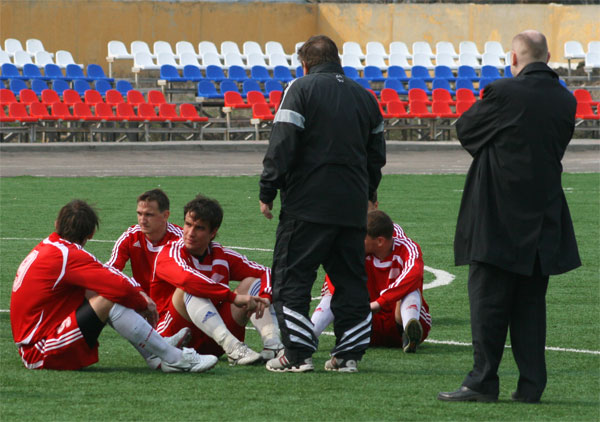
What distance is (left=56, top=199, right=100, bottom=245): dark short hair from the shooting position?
602cm

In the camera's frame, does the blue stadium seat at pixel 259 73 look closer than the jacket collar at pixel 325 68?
No

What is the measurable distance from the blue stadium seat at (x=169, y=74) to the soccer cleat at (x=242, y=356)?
26190mm

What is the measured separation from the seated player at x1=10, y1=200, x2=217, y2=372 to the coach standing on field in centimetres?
61

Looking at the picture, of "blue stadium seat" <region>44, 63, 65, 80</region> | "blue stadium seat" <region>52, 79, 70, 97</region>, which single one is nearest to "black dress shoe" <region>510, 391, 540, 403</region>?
"blue stadium seat" <region>52, 79, 70, 97</region>

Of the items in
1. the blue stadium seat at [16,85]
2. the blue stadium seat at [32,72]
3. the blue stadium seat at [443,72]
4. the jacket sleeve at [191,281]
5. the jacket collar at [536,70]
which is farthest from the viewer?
the blue stadium seat at [443,72]

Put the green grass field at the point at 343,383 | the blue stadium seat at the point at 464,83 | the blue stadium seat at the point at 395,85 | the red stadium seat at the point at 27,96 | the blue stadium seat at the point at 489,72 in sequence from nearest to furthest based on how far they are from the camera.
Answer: the green grass field at the point at 343,383
the red stadium seat at the point at 27,96
the blue stadium seat at the point at 395,85
the blue stadium seat at the point at 464,83
the blue stadium seat at the point at 489,72

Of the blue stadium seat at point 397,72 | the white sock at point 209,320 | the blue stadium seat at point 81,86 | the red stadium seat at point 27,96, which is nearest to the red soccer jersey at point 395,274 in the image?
the white sock at point 209,320

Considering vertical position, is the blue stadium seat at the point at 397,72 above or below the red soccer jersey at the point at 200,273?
above

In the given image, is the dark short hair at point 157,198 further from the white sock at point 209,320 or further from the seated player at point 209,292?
the white sock at point 209,320

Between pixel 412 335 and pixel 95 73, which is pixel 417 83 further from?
pixel 412 335

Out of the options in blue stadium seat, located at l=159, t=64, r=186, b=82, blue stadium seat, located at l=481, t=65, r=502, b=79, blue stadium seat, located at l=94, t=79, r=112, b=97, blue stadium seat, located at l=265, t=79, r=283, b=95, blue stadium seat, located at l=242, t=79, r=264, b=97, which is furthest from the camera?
blue stadium seat, located at l=481, t=65, r=502, b=79

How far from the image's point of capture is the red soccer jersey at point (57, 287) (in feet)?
19.4

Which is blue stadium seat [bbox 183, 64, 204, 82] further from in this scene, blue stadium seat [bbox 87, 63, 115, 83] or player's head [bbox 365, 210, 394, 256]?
player's head [bbox 365, 210, 394, 256]

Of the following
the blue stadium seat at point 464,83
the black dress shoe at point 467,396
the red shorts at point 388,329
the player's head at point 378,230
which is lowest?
the red shorts at point 388,329
